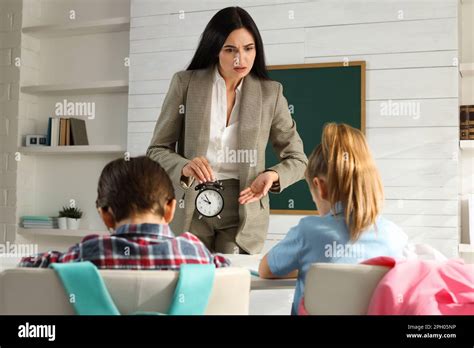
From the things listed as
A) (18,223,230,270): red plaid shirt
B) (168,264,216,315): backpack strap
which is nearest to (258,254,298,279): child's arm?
(18,223,230,270): red plaid shirt

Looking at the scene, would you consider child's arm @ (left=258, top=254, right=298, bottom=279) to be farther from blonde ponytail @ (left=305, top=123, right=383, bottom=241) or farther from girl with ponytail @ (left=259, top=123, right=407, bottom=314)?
blonde ponytail @ (left=305, top=123, right=383, bottom=241)

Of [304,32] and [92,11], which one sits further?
[92,11]

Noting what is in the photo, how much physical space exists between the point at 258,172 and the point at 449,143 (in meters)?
2.01

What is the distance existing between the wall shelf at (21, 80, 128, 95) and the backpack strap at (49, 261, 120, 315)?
3.65 m

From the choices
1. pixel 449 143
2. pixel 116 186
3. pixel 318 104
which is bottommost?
pixel 116 186

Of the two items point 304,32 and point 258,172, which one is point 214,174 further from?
point 304,32

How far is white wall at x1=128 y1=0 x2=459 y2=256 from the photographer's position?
3.77 metres

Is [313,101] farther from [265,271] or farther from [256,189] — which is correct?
[265,271]

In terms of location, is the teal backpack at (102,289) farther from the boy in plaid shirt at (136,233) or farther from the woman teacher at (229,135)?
the woman teacher at (229,135)

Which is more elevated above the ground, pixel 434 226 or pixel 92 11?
pixel 92 11

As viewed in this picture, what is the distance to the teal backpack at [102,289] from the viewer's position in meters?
1.19

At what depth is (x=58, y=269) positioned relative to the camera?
120cm

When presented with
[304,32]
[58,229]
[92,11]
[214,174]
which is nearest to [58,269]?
[214,174]

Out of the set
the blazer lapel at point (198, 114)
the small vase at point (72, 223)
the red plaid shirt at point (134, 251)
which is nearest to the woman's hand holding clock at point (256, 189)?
the blazer lapel at point (198, 114)
